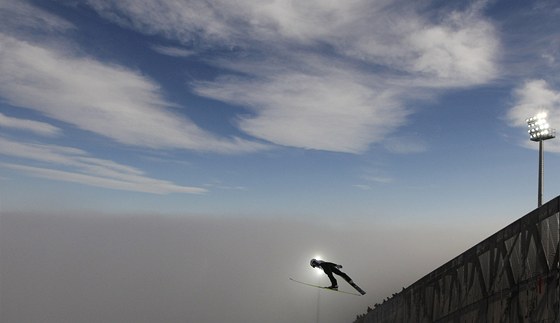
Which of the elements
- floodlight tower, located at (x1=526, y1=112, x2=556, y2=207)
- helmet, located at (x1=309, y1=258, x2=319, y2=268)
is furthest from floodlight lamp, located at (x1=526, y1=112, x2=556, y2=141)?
helmet, located at (x1=309, y1=258, x2=319, y2=268)

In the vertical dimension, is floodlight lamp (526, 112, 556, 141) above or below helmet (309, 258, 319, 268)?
above

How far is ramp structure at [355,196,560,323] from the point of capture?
1698 cm

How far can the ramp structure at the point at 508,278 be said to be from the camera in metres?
17.0

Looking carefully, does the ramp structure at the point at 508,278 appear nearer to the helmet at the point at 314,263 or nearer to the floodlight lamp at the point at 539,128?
the helmet at the point at 314,263

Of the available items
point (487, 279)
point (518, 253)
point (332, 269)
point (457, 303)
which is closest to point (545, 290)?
point (518, 253)

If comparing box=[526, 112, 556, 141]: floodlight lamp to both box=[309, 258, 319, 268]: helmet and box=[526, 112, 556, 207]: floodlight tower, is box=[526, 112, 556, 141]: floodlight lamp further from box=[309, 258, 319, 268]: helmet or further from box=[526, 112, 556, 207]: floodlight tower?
box=[309, 258, 319, 268]: helmet

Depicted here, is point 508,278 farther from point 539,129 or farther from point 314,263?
point 539,129

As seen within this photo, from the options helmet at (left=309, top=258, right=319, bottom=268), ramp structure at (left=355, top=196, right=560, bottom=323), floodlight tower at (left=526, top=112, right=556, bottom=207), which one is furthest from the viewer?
floodlight tower at (left=526, top=112, right=556, bottom=207)

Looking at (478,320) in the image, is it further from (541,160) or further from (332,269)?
(541,160)

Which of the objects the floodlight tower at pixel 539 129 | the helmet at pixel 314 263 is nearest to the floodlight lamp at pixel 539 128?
the floodlight tower at pixel 539 129

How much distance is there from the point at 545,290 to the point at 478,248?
6370mm

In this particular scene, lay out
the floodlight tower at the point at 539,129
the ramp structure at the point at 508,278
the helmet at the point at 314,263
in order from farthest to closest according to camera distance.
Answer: the floodlight tower at the point at 539,129, the helmet at the point at 314,263, the ramp structure at the point at 508,278

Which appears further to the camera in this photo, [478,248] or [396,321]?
[396,321]

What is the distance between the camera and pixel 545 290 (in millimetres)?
16938
